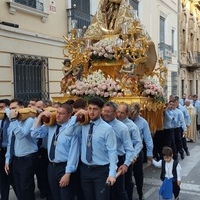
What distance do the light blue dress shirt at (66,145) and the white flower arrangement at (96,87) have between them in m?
2.60

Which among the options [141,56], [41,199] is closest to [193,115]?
[141,56]

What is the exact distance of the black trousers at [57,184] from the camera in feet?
12.7

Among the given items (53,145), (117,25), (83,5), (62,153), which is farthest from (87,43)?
(83,5)

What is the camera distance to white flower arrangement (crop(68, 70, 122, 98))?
6.68m

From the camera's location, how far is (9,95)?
8891 millimetres

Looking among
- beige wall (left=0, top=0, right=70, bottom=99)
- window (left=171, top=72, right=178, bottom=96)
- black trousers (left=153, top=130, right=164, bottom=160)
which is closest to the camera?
black trousers (left=153, top=130, right=164, bottom=160)

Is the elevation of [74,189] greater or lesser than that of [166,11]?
lesser

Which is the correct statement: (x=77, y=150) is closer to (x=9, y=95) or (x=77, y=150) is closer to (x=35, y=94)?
(x=9, y=95)

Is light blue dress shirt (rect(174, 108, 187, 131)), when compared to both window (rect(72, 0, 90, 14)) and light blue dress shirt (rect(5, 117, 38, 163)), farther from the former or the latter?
window (rect(72, 0, 90, 14))

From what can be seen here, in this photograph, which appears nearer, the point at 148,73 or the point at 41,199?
the point at 41,199

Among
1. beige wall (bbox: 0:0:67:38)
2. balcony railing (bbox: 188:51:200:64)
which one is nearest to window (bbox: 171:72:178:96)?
balcony railing (bbox: 188:51:200:64)

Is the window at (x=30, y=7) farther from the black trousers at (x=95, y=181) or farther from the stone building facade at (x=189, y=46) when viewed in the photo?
the stone building facade at (x=189, y=46)

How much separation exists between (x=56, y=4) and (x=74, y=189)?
807cm

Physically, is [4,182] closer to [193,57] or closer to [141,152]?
[141,152]
